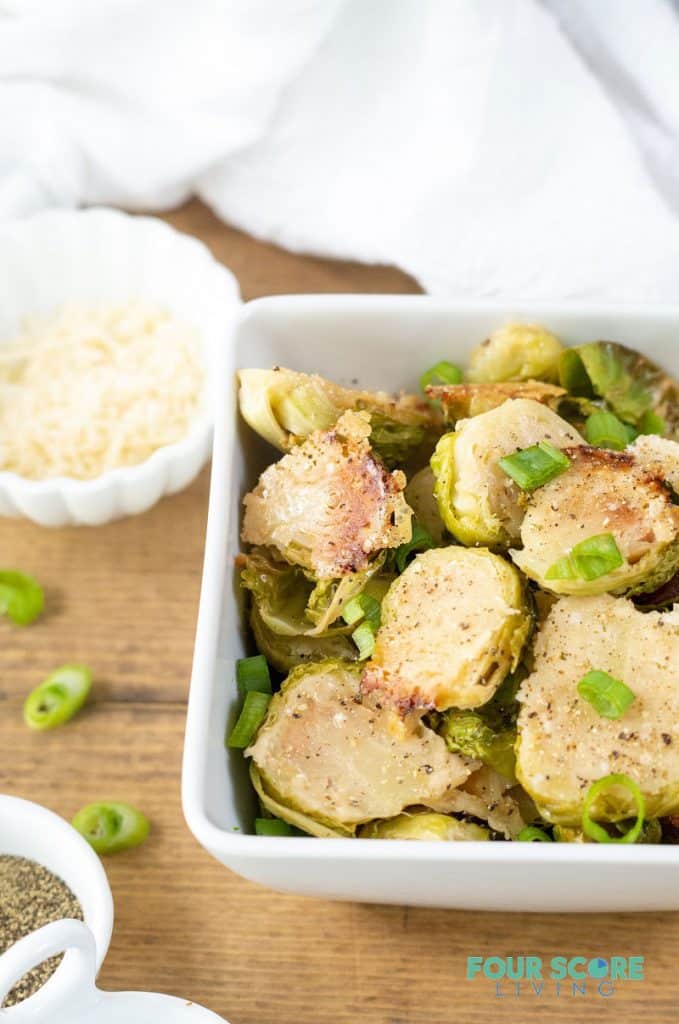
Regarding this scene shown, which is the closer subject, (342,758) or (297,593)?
(342,758)

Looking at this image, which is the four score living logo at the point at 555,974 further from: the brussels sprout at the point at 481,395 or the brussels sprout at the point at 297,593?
the brussels sprout at the point at 481,395

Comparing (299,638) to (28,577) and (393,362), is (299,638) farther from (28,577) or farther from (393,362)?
(28,577)

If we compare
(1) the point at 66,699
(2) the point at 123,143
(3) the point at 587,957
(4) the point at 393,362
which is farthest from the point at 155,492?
(3) the point at 587,957

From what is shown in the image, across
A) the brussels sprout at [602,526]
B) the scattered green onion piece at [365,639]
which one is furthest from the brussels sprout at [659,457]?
the scattered green onion piece at [365,639]

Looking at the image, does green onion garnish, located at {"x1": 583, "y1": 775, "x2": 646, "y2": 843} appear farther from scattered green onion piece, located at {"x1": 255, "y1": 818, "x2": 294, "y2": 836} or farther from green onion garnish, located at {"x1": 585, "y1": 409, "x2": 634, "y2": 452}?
green onion garnish, located at {"x1": 585, "y1": 409, "x2": 634, "y2": 452}

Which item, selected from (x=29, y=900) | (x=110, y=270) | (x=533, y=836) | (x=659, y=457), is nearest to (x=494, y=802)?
(x=533, y=836)

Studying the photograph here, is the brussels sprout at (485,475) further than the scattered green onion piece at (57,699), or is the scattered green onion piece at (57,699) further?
the scattered green onion piece at (57,699)

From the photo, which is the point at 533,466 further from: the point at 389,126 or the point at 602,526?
the point at 389,126
